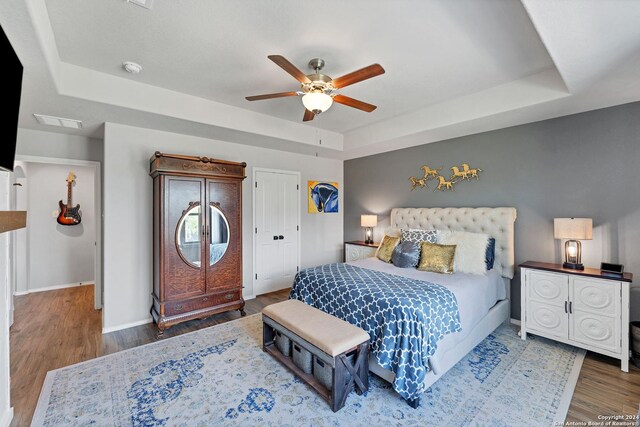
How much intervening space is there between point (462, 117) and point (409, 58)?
4.04 ft

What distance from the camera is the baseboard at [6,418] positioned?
1.79m

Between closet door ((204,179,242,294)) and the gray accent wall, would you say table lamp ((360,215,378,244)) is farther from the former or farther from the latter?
closet door ((204,179,242,294))

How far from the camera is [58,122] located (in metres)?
3.22

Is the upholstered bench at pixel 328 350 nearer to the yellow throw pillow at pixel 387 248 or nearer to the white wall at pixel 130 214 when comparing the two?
the yellow throw pillow at pixel 387 248

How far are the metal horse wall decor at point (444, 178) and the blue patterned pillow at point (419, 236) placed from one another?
0.90 meters

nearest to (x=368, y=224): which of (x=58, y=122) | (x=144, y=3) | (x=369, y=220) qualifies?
(x=369, y=220)

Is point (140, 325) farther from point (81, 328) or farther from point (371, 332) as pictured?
point (371, 332)

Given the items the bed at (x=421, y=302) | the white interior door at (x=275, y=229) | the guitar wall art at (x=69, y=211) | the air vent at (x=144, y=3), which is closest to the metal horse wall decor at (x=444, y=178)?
the bed at (x=421, y=302)

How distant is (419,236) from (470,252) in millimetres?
633

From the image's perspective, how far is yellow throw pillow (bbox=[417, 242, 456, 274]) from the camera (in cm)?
310

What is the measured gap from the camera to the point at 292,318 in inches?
95.0

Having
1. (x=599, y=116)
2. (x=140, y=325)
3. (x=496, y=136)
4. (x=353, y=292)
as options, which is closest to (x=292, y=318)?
(x=353, y=292)

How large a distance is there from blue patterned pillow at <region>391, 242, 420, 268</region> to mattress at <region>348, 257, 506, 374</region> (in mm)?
85

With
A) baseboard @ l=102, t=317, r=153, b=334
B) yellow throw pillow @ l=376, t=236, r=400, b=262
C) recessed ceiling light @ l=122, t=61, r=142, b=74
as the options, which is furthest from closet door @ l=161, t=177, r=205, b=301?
yellow throw pillow @ l=376, t=236, r=400, b=262
